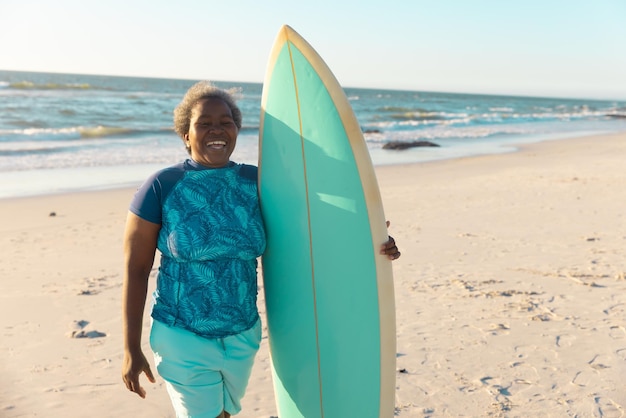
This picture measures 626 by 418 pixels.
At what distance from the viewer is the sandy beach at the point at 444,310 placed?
311cm

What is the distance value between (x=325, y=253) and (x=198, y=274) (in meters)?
0.55

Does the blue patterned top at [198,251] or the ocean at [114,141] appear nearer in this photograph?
the blue patterned top at [198,251]

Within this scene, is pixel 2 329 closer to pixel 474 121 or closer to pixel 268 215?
pixel 268 215

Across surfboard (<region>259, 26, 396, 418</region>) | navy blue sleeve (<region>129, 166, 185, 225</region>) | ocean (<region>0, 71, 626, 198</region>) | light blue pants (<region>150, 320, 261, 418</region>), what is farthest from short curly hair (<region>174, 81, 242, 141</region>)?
ocean (<region>0, 71, 626, 198</region>)

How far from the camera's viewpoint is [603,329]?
3.81 metres

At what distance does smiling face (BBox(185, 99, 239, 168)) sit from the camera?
204 cm

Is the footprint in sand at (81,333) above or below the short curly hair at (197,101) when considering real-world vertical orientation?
below

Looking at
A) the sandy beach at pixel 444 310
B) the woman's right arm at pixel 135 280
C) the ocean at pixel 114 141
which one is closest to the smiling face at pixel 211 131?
the woman's right arm at pixel 135 280

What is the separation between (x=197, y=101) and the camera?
2.07m

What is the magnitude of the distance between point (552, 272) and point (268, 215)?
330 centimetres

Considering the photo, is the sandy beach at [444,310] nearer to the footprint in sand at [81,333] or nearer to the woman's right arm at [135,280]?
the footprint in sand at [81,333]

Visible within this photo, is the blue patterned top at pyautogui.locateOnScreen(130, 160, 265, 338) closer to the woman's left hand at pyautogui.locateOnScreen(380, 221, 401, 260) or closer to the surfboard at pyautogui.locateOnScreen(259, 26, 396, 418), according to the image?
the surfboard at pyautogui.locateOnScreen(259, 26, 396, 418)

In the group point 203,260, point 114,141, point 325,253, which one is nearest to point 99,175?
point 114,141

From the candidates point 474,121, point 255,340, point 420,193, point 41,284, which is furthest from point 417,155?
point 474,121
